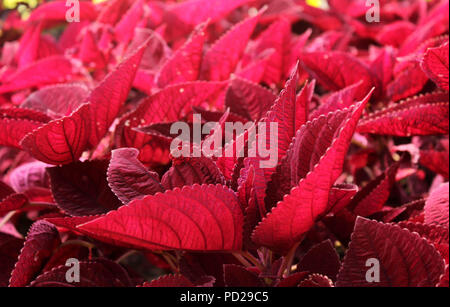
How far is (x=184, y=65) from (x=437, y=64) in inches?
17.4

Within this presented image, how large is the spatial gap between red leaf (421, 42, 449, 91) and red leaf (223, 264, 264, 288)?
43cm

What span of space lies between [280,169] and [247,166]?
40mm

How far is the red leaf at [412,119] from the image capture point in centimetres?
91

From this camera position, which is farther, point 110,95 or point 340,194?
point 110,95

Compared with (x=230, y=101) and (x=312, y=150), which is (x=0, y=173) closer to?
(x=230, y=101)

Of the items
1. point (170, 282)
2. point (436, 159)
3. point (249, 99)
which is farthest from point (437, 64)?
point (170, 282)

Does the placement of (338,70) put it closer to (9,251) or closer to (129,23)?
(129,23)

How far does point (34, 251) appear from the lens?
0.77 metres

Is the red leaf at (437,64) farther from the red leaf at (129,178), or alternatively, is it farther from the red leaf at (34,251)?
the red leaf at (34,251)

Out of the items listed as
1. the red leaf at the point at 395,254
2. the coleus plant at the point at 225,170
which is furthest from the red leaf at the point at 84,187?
the red leaf at the point at 395,254

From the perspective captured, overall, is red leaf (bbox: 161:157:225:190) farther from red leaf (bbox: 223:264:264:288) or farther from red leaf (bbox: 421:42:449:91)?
red leaf (bbox: 421:42:449:91)

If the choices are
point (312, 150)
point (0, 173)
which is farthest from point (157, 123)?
point (0, 173)

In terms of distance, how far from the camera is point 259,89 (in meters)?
0.99

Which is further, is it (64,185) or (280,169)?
(64,185)
